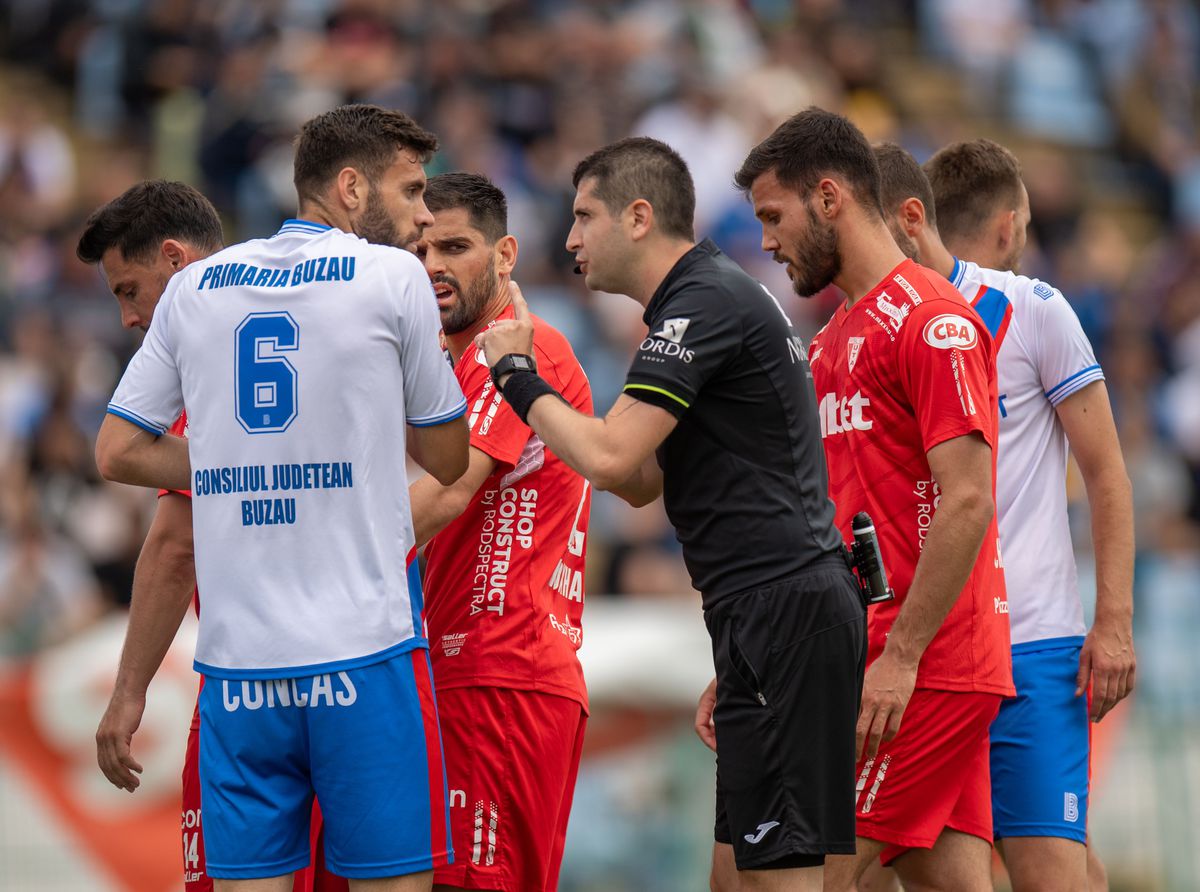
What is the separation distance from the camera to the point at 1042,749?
5805 millimetres

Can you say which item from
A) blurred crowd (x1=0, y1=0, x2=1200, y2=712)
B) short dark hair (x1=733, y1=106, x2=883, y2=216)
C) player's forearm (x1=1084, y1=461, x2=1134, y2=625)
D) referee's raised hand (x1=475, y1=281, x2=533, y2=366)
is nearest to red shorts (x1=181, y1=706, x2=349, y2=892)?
referee's raised hand (x1=475, y1=281, x2=533, y2=366)

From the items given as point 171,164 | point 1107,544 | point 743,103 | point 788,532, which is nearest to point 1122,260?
point 743,103

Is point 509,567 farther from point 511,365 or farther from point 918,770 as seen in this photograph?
point 918,770

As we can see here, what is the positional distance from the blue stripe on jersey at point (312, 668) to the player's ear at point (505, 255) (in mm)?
1675

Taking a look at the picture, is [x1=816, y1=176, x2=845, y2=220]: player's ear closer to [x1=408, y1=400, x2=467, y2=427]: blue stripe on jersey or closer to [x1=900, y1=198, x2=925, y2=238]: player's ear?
[x1=900, y1=198, x2=925, y2=238]: player's ear

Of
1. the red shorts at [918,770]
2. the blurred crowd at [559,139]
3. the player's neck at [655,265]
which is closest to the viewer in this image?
the player's neck at [655,265]

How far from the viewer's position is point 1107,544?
5879 mm

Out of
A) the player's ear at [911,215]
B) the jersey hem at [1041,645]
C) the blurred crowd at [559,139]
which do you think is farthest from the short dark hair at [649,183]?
the blurred crowd at [559,139]

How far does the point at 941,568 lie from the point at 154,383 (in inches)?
95.9

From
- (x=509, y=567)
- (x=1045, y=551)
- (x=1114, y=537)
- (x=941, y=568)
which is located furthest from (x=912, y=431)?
(x=509, y=567)

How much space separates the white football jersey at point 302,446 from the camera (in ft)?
15.5

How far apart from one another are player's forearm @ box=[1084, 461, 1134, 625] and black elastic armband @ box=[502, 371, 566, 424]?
2.13m

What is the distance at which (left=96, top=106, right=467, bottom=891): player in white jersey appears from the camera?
4.73 metres

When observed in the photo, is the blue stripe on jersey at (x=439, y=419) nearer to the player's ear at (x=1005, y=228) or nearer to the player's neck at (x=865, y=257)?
the player's neck at (x=865, y=257)
